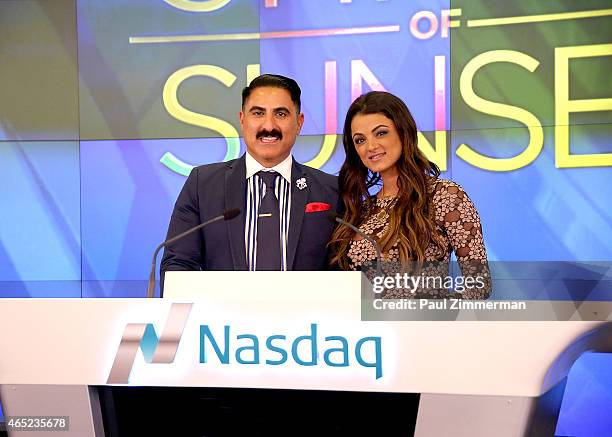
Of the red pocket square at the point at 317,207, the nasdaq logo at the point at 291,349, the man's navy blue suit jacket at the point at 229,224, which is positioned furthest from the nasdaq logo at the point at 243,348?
the red pocket square at the point at 317,207

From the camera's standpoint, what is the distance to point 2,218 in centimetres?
446

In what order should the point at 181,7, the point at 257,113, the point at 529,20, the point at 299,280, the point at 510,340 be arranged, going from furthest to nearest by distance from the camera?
the point at 181,7, the point at 529,20, the point at 257,113, the point at 299,280, the point at 510,340

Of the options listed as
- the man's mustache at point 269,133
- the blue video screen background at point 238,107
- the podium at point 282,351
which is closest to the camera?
the podium at point 282,351

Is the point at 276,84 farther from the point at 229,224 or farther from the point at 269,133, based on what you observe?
the point at 229,224

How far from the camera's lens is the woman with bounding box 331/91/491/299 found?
2.37m

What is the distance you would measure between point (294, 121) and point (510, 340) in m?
1.56

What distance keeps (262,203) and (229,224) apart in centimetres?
17

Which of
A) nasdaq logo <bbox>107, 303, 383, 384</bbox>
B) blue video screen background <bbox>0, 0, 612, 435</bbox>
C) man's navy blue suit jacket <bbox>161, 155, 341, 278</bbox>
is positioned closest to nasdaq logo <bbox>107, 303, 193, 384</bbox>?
nasdaq logo <bbox>107, 303, 383, 384</bbox>

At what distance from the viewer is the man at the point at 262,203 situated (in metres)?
2.62

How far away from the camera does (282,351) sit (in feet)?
5.12

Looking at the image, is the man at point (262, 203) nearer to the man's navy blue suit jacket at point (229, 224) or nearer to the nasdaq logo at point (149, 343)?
the man's navy blue suit jacket at point (229, 224)

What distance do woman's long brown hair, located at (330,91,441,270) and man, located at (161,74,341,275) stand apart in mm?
119

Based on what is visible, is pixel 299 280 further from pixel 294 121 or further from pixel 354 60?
pixel 354 60

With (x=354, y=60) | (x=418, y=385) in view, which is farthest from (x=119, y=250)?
(x=418, y=385)
